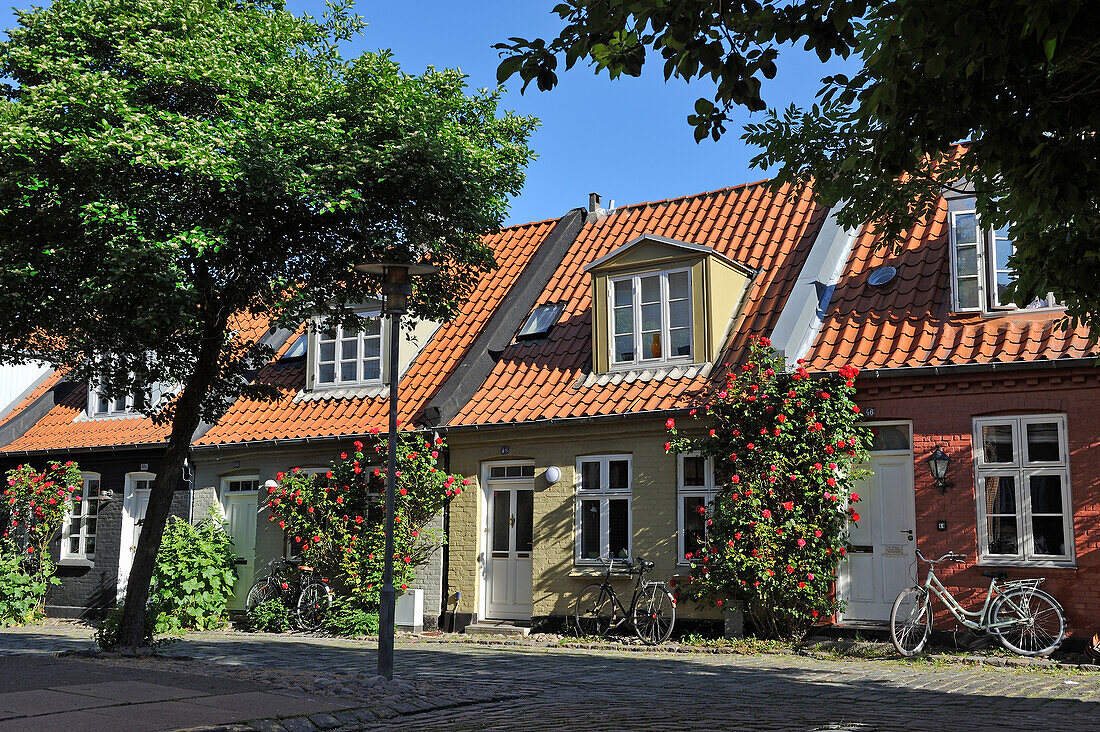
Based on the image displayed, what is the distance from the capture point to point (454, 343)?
63.2 feet

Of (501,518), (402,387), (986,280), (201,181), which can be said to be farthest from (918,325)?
(201,181)

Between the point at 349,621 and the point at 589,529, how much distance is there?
160 inches

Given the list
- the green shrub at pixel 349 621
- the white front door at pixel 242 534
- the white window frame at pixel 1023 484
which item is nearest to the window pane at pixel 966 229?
the white window frame at pixel 1023 484

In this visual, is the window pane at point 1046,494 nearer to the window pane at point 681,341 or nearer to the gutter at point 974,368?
the gutter at point 974,368

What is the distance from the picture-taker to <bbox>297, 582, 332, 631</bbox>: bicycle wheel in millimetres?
17453

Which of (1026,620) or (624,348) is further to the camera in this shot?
(624,348)

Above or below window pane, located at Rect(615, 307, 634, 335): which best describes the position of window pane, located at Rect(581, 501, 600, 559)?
below

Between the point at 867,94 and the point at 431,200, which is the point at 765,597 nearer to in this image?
the point at 431,200

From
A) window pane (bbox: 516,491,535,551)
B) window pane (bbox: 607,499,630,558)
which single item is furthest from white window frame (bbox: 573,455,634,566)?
window pane (bbox: 516,491,535,551)

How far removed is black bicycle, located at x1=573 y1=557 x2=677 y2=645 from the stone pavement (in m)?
1.12

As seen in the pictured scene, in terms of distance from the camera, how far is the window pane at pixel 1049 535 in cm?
1280

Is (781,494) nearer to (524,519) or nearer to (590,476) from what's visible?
(590,476)

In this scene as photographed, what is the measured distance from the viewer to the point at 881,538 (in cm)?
1400

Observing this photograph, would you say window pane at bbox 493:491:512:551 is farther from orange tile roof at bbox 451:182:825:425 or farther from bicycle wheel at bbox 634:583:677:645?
bicycle wheel at bbox 634:583:677:645
